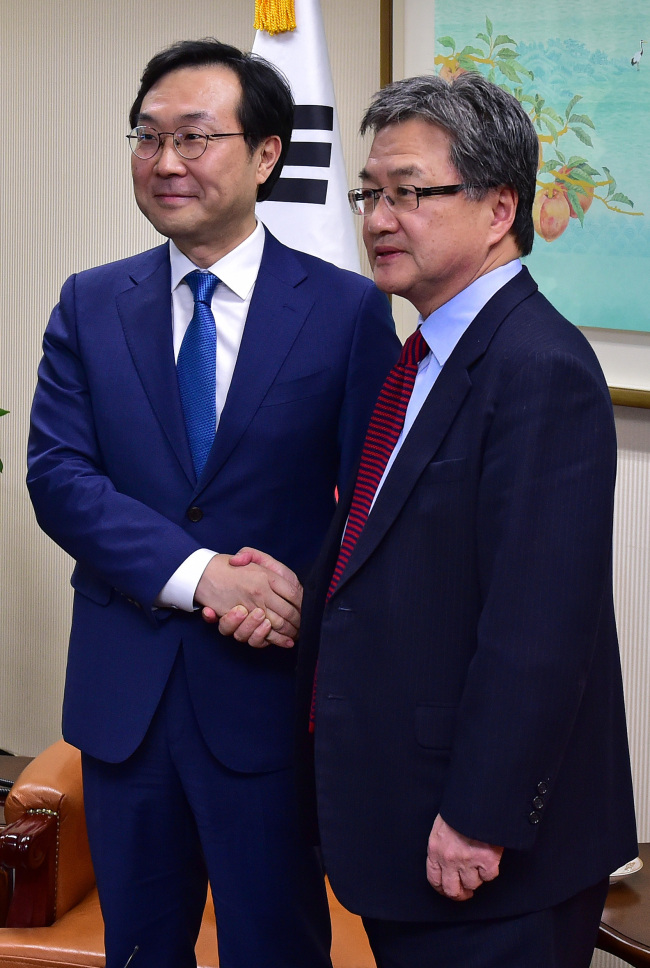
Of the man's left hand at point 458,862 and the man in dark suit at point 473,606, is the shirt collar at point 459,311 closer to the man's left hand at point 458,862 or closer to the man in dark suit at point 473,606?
the man in dark suit at point 473,606

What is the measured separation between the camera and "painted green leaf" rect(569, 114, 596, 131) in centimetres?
223

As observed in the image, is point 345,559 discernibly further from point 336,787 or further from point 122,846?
point 122,846

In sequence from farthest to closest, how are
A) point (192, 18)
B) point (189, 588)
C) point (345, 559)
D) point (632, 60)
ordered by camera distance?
point (192, 18) < point (632, 60) < point (189, 588) < point (345, 559)

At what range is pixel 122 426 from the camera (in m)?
1.54

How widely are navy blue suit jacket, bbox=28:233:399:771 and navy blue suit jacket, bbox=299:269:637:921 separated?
Result: 0.28 metres

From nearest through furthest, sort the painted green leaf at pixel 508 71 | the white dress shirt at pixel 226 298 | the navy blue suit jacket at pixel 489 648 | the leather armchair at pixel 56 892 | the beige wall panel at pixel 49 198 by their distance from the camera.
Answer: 1. the navy blue suit jacket at pixel 489 648
2. the white dress shirt at pixel 226 298
3. the leather armchair at pixel 56 892
4. the painted green leaf at pixel 508 71
5. the beige wall panel at pixel 49 198

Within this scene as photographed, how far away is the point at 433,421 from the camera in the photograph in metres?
1.21

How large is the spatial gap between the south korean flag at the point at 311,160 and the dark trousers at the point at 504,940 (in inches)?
64.8

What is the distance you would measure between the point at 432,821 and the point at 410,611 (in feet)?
0.80

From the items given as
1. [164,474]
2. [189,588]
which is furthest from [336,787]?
[164,474]

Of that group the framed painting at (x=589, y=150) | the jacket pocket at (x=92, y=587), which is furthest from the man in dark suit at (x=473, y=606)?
the framed painting at (x=589, y=150)

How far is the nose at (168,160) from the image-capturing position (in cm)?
150

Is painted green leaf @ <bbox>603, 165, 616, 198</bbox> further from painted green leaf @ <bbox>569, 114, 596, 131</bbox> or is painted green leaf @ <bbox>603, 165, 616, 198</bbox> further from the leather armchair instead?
the leather armchair

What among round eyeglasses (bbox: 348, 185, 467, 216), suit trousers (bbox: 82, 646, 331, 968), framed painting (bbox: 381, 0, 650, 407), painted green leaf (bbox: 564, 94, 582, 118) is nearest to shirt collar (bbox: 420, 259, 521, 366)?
round eyeglasses (bbox: 348, 185, 467, 216)
